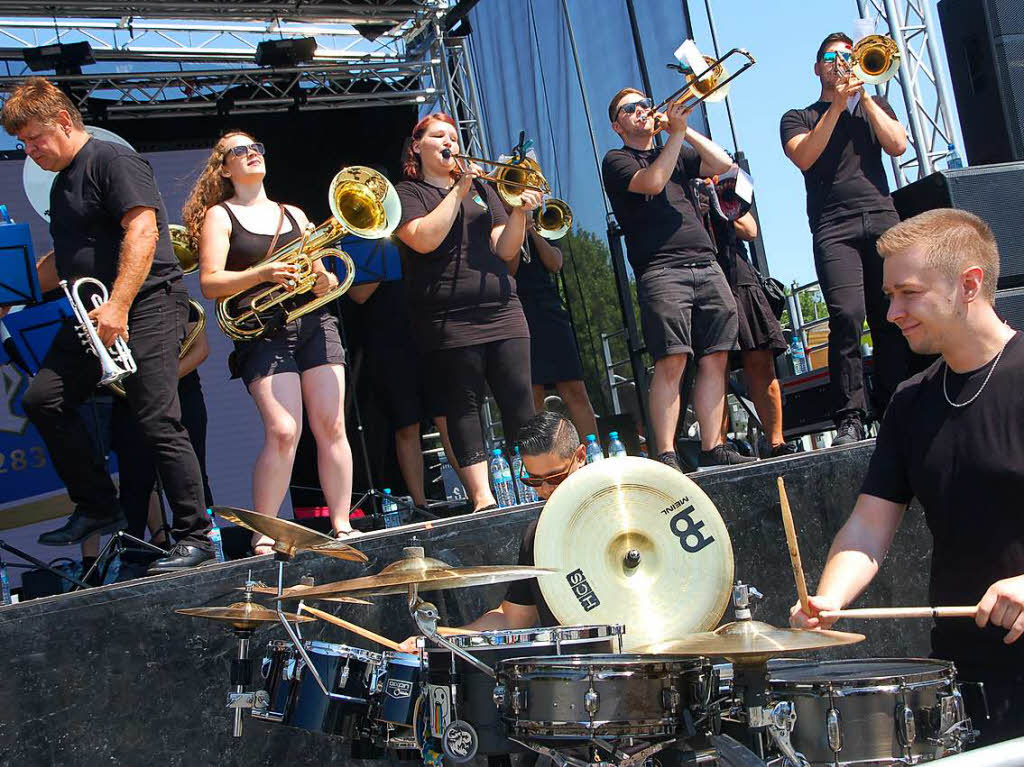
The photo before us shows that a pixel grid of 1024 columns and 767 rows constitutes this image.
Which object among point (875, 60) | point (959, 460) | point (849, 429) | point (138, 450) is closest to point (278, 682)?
point (959, 460)

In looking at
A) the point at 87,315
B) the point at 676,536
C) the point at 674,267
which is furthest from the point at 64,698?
the point at 674,267

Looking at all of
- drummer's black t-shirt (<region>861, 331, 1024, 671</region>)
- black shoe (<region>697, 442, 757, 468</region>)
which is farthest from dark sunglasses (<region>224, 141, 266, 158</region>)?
drummer's black t-shirt (<region>861, 331, 1024, 671</region>)

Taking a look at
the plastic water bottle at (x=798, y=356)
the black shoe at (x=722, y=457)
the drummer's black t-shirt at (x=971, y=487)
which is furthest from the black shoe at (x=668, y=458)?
the plastic water bottle at (x=798, y=356)

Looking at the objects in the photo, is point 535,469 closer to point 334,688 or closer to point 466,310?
point 334,688

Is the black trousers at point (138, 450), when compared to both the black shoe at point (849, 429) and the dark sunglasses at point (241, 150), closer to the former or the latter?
the dark sunglasses at point (241, 150)

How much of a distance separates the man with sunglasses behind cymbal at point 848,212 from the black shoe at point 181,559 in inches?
107

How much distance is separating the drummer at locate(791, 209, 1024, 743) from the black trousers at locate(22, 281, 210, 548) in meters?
2.29

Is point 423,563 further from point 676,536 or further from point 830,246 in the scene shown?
point 830,246

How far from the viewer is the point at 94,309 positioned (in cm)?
404

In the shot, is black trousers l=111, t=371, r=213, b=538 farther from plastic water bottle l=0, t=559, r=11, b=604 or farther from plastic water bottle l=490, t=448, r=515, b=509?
plastic water bottle l=490, t=448, r=515, b=509

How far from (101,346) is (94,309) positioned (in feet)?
0.71

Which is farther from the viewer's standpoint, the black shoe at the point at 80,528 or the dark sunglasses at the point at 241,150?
the dark sunglasses at the point at 241,150

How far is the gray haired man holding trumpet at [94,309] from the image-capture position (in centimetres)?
405

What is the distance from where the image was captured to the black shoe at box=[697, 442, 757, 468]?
15.8ft
